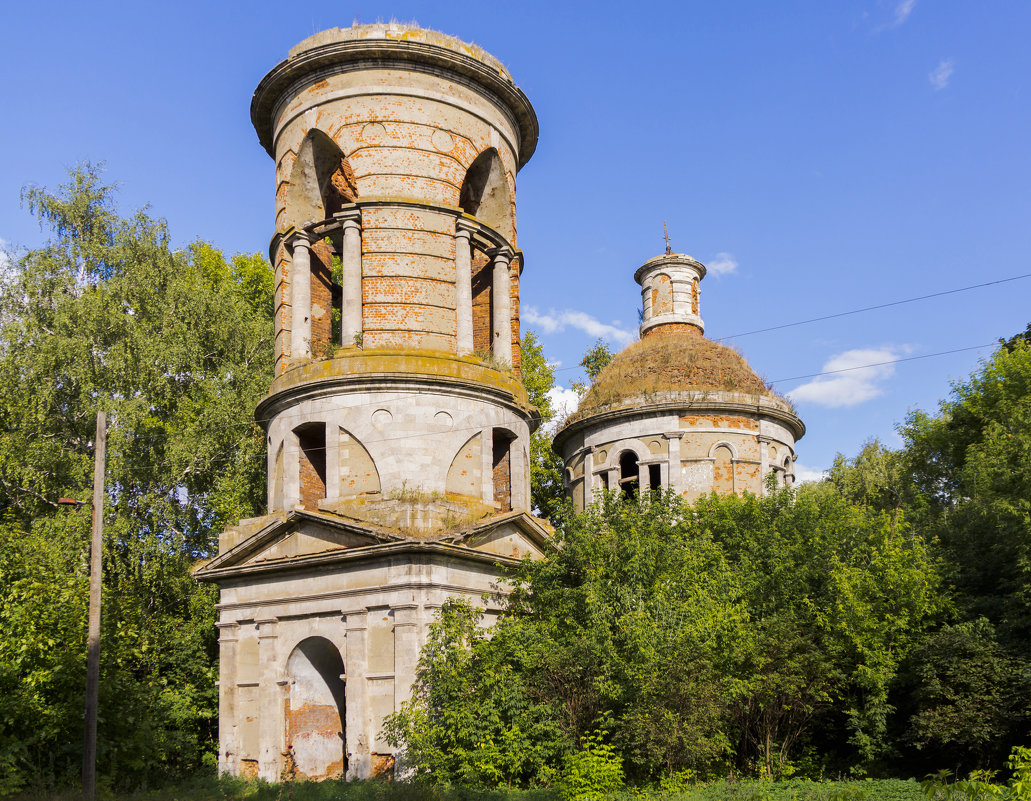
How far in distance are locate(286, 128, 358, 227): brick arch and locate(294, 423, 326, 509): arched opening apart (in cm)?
416

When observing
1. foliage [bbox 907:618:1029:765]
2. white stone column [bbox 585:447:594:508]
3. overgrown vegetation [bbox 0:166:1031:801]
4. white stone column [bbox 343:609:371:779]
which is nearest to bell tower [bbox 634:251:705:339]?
overgrown vegetation [bbox 0:166:1031:801]

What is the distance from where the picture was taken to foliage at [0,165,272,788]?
18.2 meters

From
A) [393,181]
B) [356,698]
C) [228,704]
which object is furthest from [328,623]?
[393,181]

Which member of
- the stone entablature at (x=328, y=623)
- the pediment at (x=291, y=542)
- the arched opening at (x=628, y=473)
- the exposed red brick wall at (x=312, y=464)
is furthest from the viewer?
the arched opening at (x=628, y=473)

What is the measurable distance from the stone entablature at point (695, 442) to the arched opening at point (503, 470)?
5.38 meters

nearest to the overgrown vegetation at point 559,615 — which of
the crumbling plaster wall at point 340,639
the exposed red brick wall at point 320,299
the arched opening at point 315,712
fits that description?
the crumbling plaster wall at point 340,639

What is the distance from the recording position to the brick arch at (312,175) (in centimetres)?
1931

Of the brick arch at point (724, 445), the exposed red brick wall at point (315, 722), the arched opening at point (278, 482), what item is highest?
Answer: the brick arch at point (724, 445)

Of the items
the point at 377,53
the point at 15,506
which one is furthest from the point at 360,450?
the point at 15,506

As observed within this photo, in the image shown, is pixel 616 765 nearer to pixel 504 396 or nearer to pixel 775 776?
pixel 775 776

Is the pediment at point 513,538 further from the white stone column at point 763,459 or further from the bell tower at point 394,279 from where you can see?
the white stone column at point 763,459

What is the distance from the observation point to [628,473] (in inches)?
1016

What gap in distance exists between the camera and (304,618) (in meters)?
16.7

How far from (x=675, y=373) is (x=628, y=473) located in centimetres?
292
